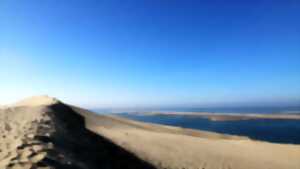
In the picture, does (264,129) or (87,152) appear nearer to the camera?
(87,152)

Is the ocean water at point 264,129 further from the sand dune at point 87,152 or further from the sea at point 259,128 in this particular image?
the sand dune at point 87,152

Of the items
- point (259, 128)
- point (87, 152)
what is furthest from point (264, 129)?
point (87, 152)

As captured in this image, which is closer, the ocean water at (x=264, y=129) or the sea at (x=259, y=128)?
the ocean water at (x=264, y=129)

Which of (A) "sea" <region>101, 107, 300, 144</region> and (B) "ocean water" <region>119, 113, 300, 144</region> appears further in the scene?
(A) "sea" <region>101, 107, 300, 144</region>

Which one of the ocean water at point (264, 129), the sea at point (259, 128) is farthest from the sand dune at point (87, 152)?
the sea at point (259, 128)

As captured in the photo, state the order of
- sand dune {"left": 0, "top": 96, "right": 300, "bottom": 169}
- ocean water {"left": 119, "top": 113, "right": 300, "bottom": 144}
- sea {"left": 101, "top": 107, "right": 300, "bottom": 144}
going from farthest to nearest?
sea {"left": 101, "top": 107, "right": 300, "bottom": 144}
ocean water {"left": 119, "top": 113, "right": 300, "bottom": 144}
sand dune {"left": 0, "top": 96, "right": 300, "bottom": 169}

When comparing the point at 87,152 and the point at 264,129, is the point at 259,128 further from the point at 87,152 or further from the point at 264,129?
the point at 87,152

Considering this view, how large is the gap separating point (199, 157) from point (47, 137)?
8395 millimetres

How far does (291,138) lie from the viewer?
1699 inches

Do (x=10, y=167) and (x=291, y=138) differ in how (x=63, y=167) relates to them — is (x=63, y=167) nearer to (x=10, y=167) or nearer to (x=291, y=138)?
(x=10, y=167)

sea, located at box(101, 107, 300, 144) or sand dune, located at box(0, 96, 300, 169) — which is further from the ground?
sand dune, located at box(0, 96, 300, 169)

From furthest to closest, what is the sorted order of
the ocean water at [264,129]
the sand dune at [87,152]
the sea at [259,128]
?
the sea at [259,128] < the ocean water at [264,129] < the sand dune at [87,152]

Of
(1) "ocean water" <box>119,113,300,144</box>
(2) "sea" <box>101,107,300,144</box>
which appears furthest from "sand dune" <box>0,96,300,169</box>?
(2) "sea" <box>101,107,300,144</box>

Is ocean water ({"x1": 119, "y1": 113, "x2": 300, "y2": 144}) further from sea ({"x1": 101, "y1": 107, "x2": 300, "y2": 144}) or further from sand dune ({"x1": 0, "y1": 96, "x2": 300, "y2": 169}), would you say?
sand dune ({"x1": 0, "y1": 96, "x2": 300, "y2": 169})
